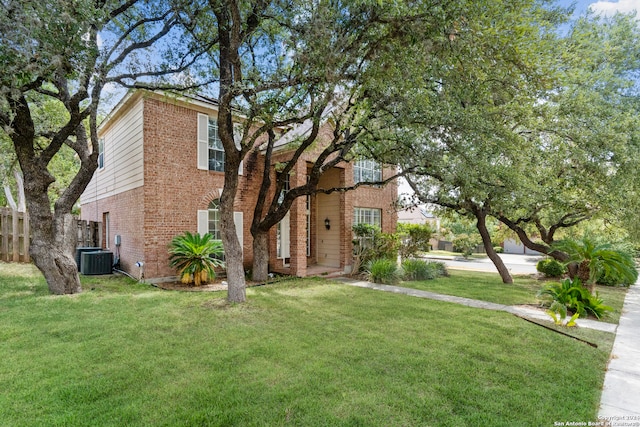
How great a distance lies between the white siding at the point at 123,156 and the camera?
376 inches

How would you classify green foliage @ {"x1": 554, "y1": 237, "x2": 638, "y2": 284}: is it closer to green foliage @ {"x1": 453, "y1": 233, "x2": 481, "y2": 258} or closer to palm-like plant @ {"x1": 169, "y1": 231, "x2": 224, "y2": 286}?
palm-like plant @ {"x1": 169, "y1": 231, "x2": 224, "y2": 286}

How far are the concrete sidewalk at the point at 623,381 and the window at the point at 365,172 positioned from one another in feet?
32.7

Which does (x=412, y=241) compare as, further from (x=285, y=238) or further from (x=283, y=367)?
(x=283, y=367)

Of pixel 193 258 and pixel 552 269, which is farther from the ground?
pixel 193 258

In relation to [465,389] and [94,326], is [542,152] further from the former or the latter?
[94,326]

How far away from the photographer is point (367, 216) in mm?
14656

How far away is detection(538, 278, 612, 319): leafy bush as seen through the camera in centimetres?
653

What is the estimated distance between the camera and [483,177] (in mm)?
8180

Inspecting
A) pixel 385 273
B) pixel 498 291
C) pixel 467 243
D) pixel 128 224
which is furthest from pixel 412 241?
pixel 467 243

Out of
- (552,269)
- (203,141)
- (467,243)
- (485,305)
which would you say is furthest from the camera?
(467,243)

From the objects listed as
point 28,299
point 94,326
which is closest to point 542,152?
point 94,326

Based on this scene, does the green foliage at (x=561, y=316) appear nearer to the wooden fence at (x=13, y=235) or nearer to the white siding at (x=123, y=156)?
the white siding at (x=123, y=156)

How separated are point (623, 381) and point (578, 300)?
11.9 feet

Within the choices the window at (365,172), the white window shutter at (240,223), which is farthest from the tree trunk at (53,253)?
the window at (365,172)
